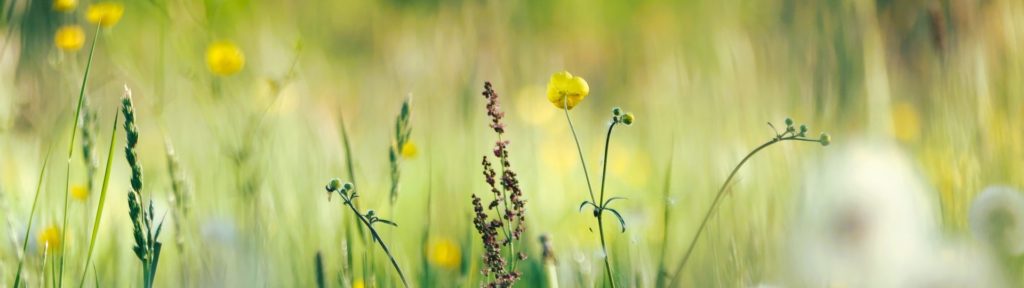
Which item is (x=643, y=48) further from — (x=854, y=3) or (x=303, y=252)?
(x=303, y=252)

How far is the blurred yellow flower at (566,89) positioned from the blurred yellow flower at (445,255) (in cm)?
45

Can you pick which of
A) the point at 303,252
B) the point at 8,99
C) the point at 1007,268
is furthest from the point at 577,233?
the point at 8,99

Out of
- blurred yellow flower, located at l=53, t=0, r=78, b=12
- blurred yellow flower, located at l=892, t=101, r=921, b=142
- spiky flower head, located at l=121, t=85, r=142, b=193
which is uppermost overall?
blurred yellow flower, located at l=53, t=0, r=78, b=12

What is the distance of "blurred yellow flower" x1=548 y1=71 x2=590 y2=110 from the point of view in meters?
0.79

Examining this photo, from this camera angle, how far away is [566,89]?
31.4 inches

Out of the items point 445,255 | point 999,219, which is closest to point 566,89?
point 445,255

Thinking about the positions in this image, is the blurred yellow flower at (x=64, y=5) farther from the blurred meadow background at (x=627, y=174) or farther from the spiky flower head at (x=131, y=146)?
the spiky flower head at (x=131, y=146)

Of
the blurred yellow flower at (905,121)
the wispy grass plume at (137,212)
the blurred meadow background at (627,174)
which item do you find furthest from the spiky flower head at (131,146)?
the blurred yellow flower at (905,121)

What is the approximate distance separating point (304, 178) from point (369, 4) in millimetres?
1908

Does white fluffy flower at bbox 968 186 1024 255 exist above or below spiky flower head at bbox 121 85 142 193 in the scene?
below

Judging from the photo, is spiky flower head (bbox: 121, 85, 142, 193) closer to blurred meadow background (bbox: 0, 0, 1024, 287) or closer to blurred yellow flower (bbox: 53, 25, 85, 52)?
blurred meadow background (bbox: 0, 0, 1024, 287)

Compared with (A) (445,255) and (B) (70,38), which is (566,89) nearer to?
(A) (445,255)

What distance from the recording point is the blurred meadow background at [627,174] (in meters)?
1.03

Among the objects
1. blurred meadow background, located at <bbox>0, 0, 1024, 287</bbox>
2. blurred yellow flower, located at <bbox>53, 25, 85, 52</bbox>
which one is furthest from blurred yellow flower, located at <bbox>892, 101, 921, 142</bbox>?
blurred yellow flower, located at <bbox>53, 25, 85, 52</bbox>
